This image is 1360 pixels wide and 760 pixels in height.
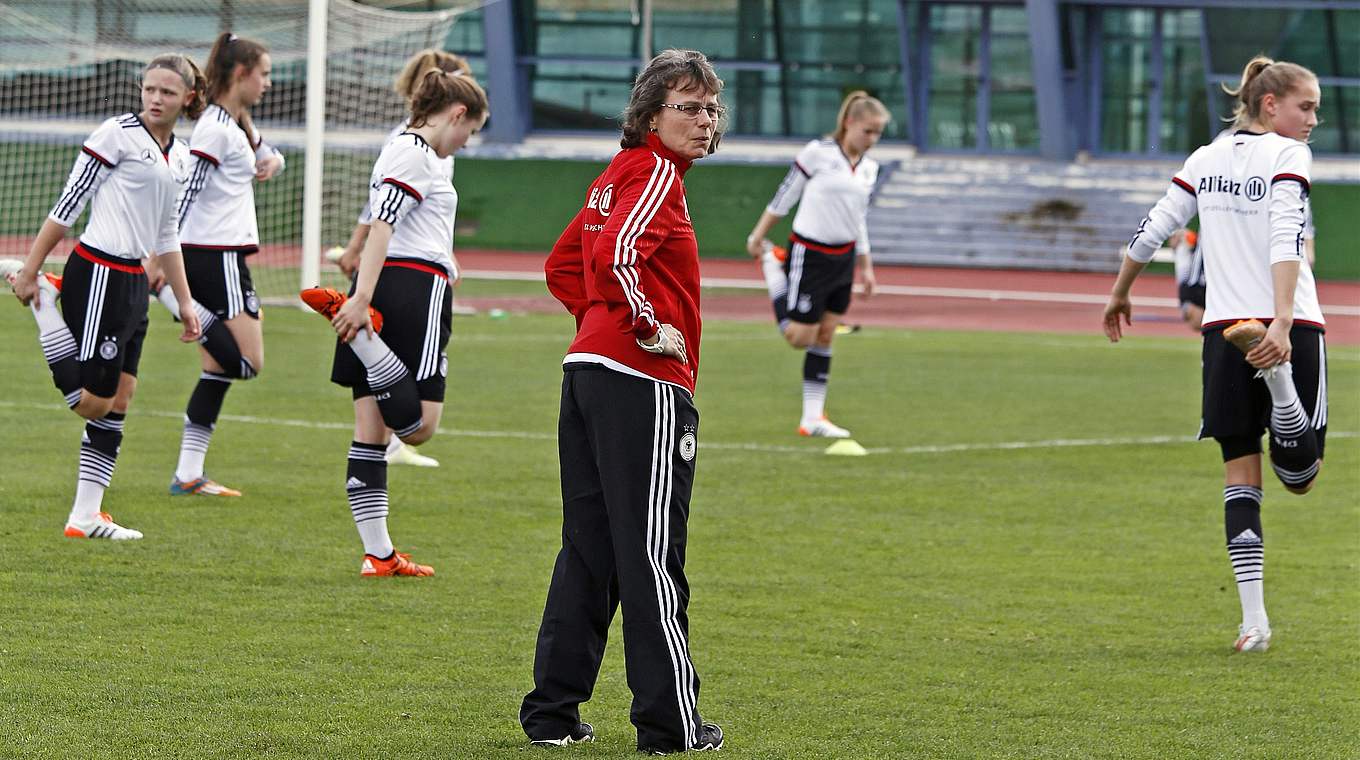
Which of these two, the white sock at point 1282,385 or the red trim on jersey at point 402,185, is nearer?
the white sock at point 1282,385

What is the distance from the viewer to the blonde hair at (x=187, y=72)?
6.92m

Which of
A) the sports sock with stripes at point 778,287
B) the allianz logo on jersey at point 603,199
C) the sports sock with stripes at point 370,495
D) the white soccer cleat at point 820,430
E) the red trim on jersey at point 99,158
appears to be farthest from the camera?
the sports sock with stripes at point 778,287

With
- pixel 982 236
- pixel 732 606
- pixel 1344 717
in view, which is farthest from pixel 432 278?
pixel 982 236

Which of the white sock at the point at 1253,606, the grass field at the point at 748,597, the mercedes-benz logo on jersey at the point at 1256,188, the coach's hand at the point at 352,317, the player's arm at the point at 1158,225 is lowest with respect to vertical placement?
the grass field at the point at 748,597

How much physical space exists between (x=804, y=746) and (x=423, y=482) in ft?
15.3

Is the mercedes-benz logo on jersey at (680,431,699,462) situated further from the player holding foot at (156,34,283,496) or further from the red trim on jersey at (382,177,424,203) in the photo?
the player holding foot at (156,34,283,496)

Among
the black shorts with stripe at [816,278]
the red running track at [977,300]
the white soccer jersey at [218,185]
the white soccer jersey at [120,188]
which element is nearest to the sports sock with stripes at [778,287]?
the black shorts with stripe at [816,278]

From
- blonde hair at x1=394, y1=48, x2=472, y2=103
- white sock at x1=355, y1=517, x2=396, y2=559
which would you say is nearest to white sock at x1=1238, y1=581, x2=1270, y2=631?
white sock at x1=355, y1=517, x2=396, y2=559

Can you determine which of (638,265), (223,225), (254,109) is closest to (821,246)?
(223,225)

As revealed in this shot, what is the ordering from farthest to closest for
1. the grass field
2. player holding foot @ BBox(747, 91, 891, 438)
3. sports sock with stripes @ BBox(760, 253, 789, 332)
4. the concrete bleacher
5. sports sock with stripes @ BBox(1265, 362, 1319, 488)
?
1. the concrete bleacher
2. sports sock with stripes @ BBox(760, 253, 789, 332)
3. player holding foot @ BBox(747, 91, 891, 438)
4. sports sock with stripes @ BBox(1265, 362, 1319, 488)
5. the grass field

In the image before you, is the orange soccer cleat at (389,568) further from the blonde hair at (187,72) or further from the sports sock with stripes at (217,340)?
the blonde hair at (187,72)

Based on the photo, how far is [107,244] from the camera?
691 cm

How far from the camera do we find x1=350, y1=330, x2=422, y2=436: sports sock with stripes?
6.30 metres

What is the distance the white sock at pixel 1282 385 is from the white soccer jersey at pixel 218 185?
4.88m
